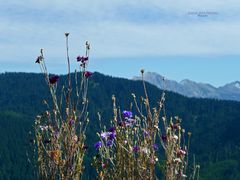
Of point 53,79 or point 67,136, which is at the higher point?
point 53,79

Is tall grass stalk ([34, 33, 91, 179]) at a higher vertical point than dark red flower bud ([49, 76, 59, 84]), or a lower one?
lower

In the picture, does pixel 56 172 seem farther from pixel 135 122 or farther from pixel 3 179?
pixel 3 179

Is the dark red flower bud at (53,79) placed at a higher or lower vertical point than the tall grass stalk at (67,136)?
higher

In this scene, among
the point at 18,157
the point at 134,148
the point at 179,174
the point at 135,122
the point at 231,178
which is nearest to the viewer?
the point at 179,174

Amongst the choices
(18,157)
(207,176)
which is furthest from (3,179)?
(207,176)

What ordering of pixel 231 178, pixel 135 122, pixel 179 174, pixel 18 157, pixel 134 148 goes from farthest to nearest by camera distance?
1. pixel 18 157
2. pixel 231 178
3. pixel 135 122
4. pixel 134 148
5. pixel 179 174

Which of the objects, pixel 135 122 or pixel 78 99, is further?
pixel 135 122

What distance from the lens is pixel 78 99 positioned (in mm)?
5191

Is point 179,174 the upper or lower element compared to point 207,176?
upper

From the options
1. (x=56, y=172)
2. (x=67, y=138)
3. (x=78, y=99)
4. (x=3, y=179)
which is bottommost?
(x=3, y=179)

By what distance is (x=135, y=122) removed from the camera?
563 cm

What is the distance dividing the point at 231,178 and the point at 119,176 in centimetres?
17830

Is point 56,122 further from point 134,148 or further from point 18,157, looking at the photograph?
point 18,157

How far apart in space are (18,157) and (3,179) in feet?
67.2
